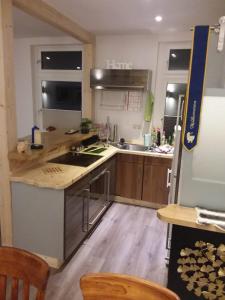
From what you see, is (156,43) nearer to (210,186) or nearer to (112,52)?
(112,52)

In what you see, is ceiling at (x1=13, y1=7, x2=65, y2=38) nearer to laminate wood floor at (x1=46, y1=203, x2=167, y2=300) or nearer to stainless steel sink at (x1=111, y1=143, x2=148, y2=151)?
stainless steel sink at (x1=111, y1=143, x2=148, y2=151)

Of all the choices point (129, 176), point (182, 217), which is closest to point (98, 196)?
point (129, 176)

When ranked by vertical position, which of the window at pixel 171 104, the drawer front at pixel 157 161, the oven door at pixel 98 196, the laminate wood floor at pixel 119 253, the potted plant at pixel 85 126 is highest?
the window at pixel 171 104

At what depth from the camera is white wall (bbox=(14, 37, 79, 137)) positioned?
4406 mm

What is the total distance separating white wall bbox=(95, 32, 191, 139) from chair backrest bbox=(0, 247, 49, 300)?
328 centimetres

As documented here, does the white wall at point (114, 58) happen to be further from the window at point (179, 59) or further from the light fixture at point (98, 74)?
the light fixture at point (98, 74)

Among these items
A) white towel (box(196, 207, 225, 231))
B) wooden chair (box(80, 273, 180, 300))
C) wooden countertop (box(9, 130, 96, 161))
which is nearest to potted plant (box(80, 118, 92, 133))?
wooden countertop (box(9, 130, 96, 161))

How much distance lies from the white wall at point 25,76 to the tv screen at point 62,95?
30cm

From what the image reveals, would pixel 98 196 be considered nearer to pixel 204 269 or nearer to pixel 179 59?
pixel 204 269

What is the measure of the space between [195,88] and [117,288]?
1.29m

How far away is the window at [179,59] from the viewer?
375 centimetres

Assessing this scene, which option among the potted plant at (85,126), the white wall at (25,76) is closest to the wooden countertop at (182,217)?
the potted plant at (85,126)

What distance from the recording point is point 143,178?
3678mm

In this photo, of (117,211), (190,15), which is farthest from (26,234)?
(190,15)
